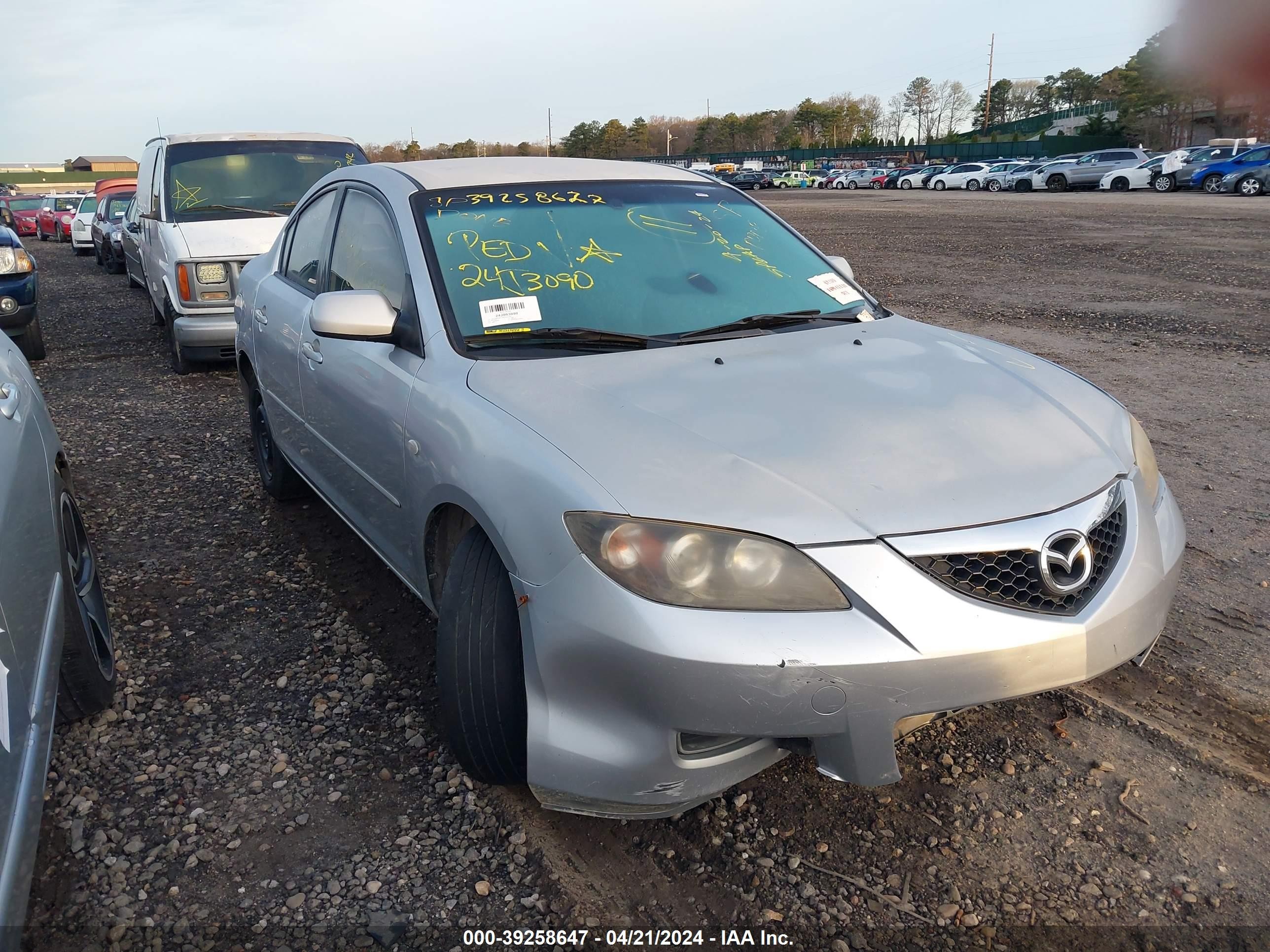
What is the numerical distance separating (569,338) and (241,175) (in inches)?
276

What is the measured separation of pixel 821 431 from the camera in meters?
2.40

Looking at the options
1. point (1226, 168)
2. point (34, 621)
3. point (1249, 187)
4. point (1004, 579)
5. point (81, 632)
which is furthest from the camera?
point (1226, 168)

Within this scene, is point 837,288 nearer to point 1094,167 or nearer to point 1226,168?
point 1226,168

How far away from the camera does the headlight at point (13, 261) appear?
323 inches

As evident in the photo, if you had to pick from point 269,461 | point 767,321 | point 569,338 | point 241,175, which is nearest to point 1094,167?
point 241,175

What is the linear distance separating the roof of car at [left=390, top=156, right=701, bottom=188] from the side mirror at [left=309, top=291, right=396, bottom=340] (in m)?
0.65

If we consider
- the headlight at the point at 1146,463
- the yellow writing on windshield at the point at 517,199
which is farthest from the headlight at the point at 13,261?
the headlight at the point at 1146,463

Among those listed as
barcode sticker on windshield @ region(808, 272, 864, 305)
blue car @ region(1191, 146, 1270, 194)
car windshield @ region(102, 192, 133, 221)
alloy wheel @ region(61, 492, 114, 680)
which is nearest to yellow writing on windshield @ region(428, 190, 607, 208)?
barcode sticker on windshield @ region(808, 272, 864, 305)

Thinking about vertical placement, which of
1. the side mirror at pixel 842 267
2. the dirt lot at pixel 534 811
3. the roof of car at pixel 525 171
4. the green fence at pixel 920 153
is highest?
the green fence at pixel 920 153

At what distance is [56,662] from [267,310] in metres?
2.38

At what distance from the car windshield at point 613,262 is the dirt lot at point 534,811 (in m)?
1.33

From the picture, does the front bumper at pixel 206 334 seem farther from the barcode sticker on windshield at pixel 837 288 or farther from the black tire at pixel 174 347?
the barcode sticker on windshield at pixel 837 288

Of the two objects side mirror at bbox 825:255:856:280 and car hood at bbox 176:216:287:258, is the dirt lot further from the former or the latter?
car hood at bbox 176:216:287:258

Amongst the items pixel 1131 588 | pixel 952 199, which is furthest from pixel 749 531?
pixel 952 199
